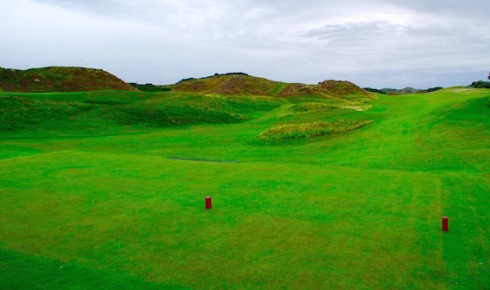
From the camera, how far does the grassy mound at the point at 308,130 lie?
35750mm

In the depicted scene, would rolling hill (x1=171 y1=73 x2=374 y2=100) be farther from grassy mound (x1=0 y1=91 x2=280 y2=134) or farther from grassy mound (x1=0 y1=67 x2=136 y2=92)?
grassy mound (x1=0 y1=91 x2=280 y2=134)

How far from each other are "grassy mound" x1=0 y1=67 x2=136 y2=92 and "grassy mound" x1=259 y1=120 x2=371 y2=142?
5961cm

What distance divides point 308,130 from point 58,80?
68358 mm

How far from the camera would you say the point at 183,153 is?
29188 mm

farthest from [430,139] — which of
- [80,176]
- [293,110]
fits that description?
[293,110]

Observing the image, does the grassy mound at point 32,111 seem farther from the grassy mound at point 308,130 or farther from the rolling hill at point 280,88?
the rolling hill at point 280,88

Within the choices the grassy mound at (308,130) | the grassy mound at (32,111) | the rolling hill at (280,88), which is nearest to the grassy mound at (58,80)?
the rolling hill at (280,88)

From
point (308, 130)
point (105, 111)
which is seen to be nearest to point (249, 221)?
point (308, 130)

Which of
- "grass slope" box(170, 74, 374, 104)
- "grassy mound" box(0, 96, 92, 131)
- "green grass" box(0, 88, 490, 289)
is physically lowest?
"green grass" box(0, 88, 490, 289)

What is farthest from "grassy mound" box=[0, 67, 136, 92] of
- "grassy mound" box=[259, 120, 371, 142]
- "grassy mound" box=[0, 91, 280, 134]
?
"grassy mound" box=[259, 120, 371, 142]

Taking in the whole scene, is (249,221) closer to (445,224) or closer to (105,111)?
(445,224)

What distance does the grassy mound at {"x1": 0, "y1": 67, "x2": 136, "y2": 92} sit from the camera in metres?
77.6

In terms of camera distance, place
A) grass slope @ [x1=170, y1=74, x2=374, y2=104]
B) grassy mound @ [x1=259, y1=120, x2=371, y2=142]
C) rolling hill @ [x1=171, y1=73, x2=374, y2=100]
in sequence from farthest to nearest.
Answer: rolling hill @ [x1=171, y1=73, x2=374, y2=100] < grass slope @ [x1=170, y1=74, x2=374, y2=104] < grassy mound @ [x1=259, y1=120, x2=371, y2=142]

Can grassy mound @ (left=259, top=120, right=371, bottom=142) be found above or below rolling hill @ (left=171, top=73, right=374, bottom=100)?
below
